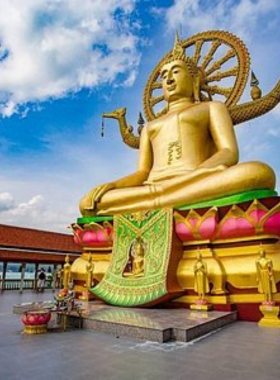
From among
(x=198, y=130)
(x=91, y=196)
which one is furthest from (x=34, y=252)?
(x=198, y=130)

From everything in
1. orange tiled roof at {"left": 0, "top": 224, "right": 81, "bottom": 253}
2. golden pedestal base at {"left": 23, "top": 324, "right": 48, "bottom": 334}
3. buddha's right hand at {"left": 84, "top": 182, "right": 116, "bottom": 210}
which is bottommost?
golden pedestal base at {"left": 23, "top": 324, "right": 48, "bottom": 334}

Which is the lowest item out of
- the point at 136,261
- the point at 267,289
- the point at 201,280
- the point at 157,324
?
the point at 157,324

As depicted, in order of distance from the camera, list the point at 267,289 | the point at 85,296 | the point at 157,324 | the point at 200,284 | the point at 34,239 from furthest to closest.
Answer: the point at 34,239
the point at 85,296
the point at 200,284
the point at 267,289
the point at 157,324

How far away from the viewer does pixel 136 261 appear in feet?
21.3

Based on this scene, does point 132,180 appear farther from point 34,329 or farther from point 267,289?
point 34,329

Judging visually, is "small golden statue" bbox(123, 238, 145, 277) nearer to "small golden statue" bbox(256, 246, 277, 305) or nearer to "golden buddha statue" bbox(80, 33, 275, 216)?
"golden buddha statue" bbox(80, 33, 275, 216)

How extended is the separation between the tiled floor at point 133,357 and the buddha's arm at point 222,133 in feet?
12.6

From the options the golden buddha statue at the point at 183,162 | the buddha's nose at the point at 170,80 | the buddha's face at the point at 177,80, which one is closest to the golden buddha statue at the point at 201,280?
the golden buddha statue at the point at 183,162

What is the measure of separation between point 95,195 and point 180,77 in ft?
12.5

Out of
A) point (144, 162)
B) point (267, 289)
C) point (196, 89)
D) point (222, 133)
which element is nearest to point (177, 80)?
point (196, 89)

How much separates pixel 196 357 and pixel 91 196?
495 cm

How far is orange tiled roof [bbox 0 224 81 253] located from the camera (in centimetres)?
1149

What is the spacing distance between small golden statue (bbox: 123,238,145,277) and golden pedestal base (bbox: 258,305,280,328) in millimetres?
2210

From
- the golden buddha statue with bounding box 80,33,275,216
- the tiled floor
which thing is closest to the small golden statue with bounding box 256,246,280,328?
the tiled floor
